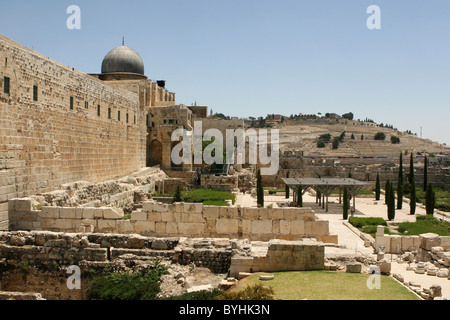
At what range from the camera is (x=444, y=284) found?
8.28 m

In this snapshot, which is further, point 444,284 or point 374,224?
point 374,224

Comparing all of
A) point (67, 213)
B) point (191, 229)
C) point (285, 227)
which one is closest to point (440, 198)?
point (285, 227)

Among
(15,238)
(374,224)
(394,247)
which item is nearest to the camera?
(15,238)

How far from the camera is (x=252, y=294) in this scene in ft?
20.0

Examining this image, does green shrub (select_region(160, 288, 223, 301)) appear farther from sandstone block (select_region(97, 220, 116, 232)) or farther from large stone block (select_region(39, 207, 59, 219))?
large stone block (select_region(39, 207, 59, 219))

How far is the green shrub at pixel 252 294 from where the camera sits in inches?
238

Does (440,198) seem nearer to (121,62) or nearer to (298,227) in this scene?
(298,227)

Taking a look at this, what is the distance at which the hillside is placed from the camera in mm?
78000

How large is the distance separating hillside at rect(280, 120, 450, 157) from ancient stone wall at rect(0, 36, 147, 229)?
54.2 m

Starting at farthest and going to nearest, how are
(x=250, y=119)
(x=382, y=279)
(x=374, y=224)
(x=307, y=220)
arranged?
(x=250, y=119) < (x=374, y=224) < (x=307, y=220) < (x=382, y=279)

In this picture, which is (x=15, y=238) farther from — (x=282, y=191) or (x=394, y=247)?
(x=282, y=191)

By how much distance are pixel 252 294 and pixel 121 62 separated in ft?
99.3
